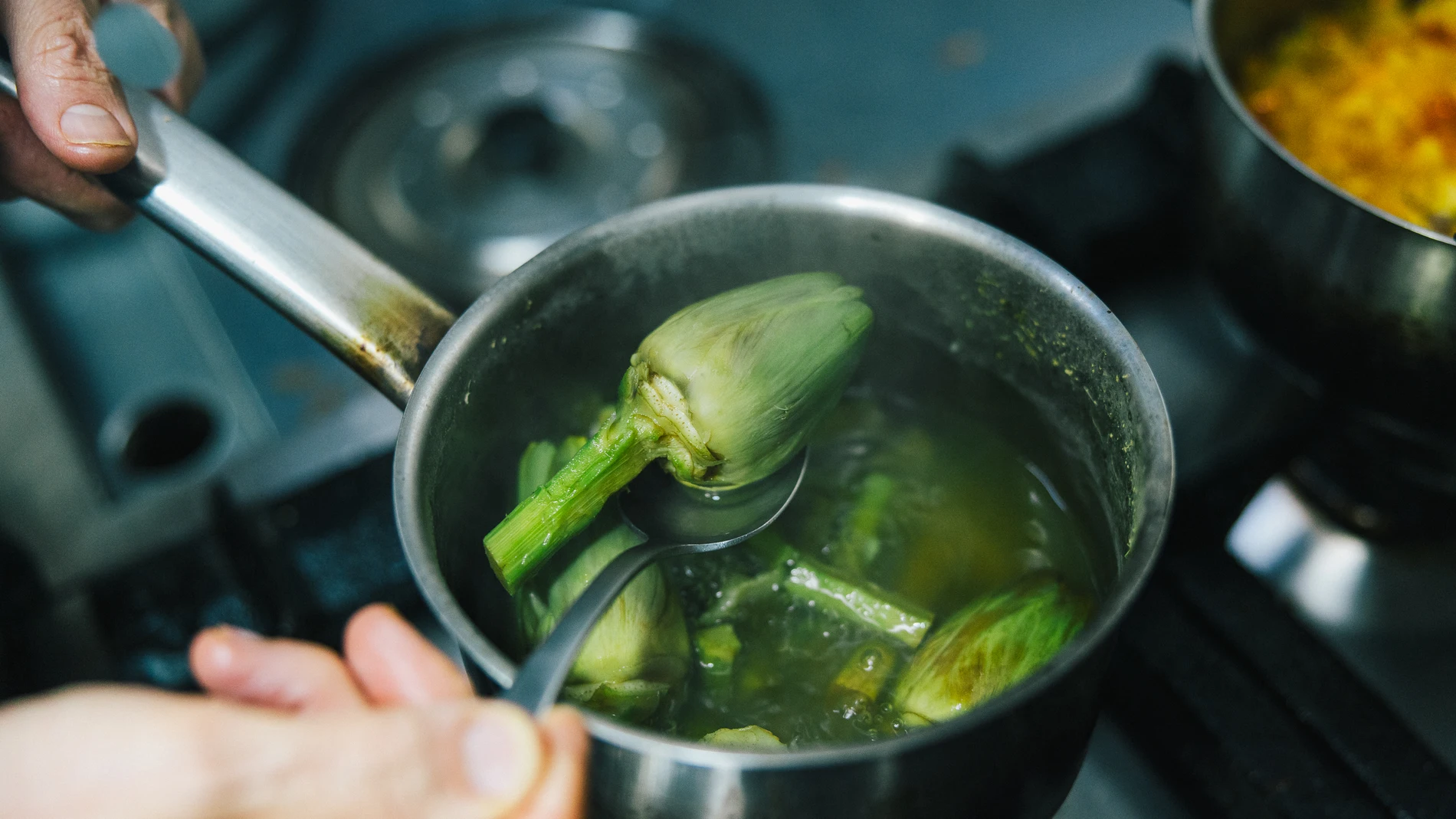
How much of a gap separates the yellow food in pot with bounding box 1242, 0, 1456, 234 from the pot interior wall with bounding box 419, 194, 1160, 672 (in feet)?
1.12

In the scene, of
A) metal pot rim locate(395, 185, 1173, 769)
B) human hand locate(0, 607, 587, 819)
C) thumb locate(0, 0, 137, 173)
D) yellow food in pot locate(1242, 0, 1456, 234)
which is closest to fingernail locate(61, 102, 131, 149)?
thumb locate(0, 0, 137, 173)

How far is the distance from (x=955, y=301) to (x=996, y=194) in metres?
0.39

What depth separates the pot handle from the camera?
1.93 ft

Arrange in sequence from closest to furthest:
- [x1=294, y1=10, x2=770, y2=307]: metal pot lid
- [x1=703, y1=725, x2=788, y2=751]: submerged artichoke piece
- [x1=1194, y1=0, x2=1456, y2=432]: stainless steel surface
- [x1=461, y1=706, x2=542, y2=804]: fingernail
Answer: [x1=461, y1=706, x2=542, y2=804]: fingernail
[x1=703, y1=725, x2=788, y2=751]: submerged artichoke piece
[x1=1194, y1=0, x2=1456, y2=432]: stainless steel surface
[x1=294, y1=10, x2=770, y2=307]: metal pot lid

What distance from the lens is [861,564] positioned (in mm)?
693

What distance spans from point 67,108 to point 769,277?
1.44 feet

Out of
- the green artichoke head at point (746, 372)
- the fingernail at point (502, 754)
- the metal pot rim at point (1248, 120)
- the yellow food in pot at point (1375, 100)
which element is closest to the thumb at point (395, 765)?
the fingernail at point (502, 754)

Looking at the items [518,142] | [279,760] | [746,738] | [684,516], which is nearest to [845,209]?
[684,516]

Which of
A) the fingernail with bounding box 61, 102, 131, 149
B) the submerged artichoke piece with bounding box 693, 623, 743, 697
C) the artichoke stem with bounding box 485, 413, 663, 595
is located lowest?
the submerged artichoke piece with bounding box 693, 623, 743, 697

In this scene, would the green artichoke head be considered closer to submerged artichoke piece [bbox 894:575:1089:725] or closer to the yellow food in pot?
submerged artichoke piece [bbox 894:575:1089:725]

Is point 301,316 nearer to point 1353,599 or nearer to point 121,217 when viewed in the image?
point 121,217

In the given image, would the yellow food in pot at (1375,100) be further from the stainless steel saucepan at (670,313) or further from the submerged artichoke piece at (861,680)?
the submerged artichoke piece at (861,680)

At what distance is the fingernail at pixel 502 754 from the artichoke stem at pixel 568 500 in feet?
0.63

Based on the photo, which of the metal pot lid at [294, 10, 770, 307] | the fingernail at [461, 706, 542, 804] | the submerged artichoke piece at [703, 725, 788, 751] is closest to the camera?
the fingernail at [461, 706, 542, 804]
